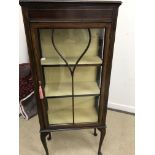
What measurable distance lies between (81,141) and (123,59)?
840mm

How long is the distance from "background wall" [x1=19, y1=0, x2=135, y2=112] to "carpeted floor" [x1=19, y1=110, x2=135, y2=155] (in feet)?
0.74

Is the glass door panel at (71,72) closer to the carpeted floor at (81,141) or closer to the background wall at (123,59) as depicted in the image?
the carpeted floor at (81,141)

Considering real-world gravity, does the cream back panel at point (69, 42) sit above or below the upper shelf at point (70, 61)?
above

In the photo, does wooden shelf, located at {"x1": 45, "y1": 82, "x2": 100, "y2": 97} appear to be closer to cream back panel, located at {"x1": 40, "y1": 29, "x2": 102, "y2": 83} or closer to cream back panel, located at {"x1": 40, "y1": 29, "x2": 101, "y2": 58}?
cream back panel, located at {"x1": 40, "y1": 29, "x2": 102, "y2": 83}

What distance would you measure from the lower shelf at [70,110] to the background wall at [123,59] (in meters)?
0.60

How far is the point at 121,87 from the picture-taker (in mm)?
1953

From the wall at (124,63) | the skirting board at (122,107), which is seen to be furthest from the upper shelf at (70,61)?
the skirting board at (122,107)

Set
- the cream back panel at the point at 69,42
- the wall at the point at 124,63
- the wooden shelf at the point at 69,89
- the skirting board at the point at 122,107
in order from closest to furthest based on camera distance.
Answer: the cream back panel at the point at 69,42
the wooden shelf at the point at 69,89
the wall at the point at 124,63
the skirting board at the point at 122,107

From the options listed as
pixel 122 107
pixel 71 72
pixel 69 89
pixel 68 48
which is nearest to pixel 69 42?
pixel 68 48

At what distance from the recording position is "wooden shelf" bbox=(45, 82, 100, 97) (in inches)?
51.9

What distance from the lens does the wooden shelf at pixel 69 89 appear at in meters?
1.32

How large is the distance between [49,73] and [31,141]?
2.25 ft
